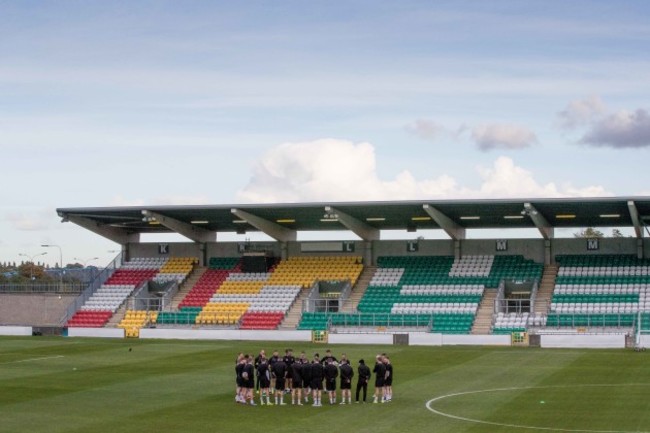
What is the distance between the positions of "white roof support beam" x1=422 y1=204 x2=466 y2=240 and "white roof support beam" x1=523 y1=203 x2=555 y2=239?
586cm

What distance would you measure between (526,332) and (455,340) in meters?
4.33

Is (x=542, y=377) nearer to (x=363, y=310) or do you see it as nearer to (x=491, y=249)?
(x=363, y=310)

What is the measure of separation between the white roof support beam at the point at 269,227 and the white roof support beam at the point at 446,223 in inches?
519

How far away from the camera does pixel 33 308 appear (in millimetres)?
86000

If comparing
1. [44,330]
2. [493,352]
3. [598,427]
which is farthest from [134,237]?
[598,427]

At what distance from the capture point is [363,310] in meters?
74.2

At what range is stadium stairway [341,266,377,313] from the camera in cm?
7540

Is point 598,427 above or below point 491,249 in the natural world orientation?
below

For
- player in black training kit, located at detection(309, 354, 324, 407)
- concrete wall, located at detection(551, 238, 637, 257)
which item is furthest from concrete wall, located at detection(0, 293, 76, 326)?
player in black training kit, located at detection(309, 354, 324, 407)

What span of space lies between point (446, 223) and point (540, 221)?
21.5 ft

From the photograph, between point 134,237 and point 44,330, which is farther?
point 134,237

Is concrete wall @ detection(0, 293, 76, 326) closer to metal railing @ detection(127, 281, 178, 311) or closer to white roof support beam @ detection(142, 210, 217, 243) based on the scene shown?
metal railing @ detection(127, 281, 178, 311)

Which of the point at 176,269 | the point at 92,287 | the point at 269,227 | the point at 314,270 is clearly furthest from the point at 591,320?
the point at 92,287

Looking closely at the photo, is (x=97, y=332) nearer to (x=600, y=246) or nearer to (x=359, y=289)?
(x=359, y=289)
